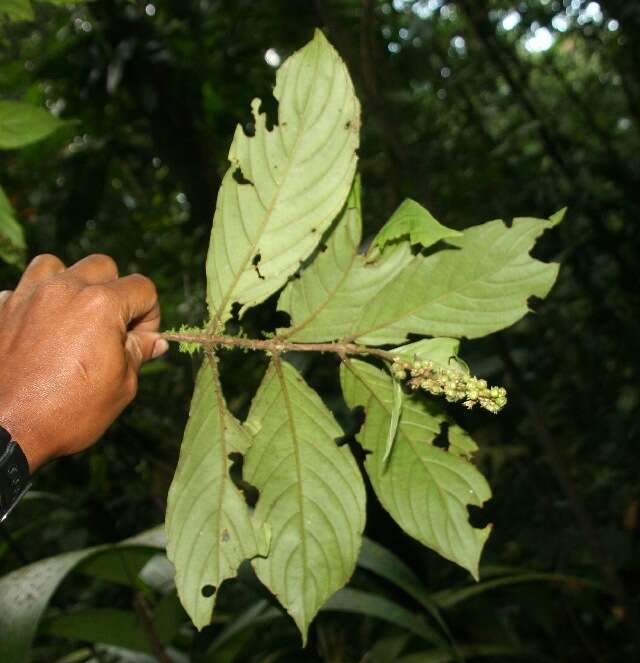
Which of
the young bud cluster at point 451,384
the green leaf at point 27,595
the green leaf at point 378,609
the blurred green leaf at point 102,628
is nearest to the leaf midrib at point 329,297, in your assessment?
the young bud cluster at point 451,384

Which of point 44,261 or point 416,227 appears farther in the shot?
point 44,261

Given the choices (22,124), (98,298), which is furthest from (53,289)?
(22,124)

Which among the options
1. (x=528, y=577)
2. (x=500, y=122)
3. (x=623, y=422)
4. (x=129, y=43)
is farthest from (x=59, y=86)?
(x=500, y=122)

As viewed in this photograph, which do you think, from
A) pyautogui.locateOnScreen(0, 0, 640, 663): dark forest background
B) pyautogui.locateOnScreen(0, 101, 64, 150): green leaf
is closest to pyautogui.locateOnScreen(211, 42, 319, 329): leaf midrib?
pyautogui.locateOnScreen(0, 101, 64, 150): green leaf

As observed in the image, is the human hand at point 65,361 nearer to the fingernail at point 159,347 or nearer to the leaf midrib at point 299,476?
the fingernail at point 159,347

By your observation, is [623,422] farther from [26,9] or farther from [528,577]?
[26,9]

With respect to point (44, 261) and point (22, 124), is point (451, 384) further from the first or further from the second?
point (22, 124)

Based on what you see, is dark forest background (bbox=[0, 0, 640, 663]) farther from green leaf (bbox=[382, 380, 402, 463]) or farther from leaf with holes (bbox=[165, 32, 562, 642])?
green leaf (bbox=[382, 380, 402, 463])
